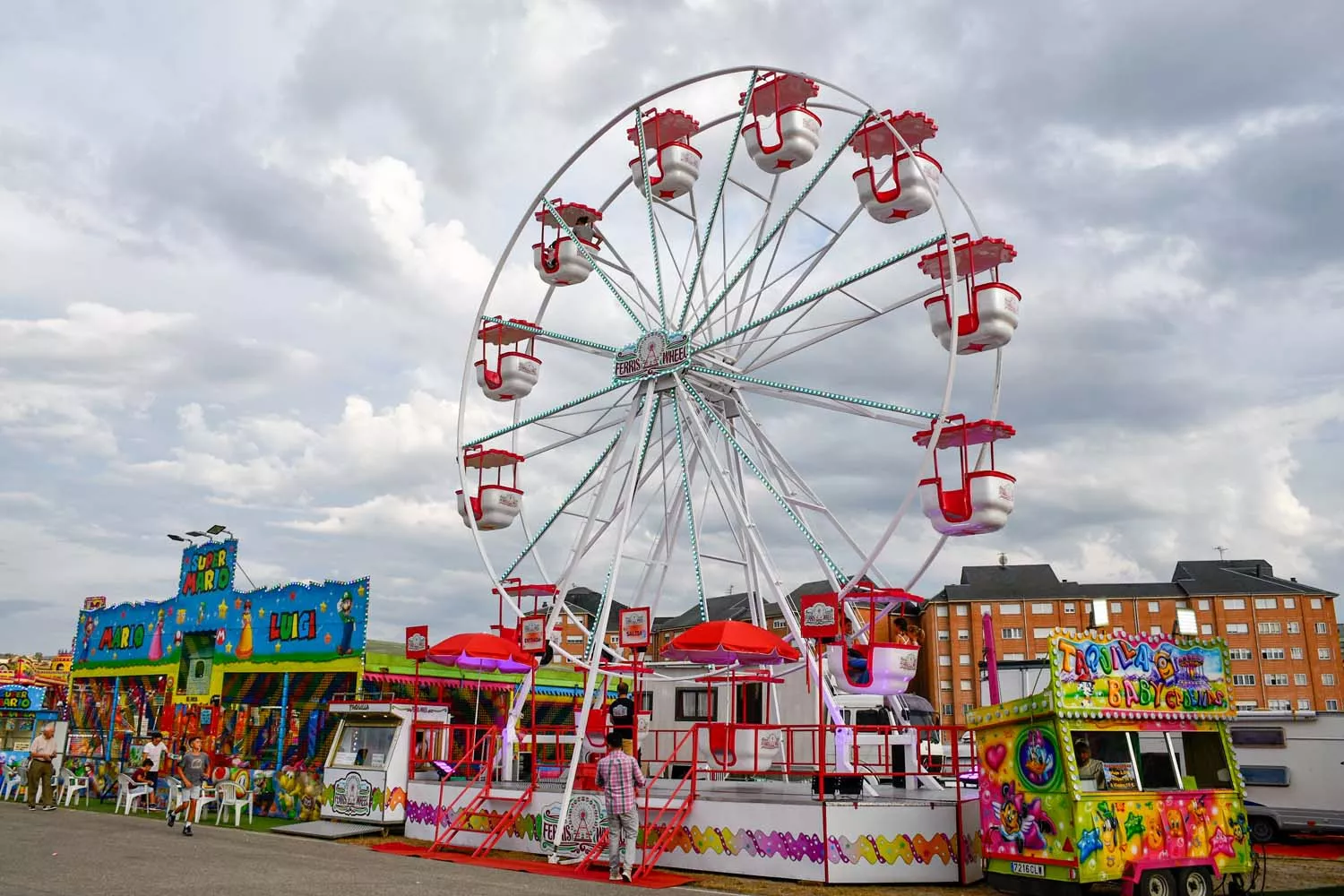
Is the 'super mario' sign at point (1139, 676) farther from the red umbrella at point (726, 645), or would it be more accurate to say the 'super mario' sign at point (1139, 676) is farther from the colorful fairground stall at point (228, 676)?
the colorful fairground stall at point (228, 676)

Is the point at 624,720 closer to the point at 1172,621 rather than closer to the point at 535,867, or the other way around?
the point at 535,867

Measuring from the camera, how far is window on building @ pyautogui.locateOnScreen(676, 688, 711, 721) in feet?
70.3

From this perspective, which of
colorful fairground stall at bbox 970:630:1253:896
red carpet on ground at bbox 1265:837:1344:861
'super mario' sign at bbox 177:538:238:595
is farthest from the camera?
'super mario' sign at bbox 177:538:238:595

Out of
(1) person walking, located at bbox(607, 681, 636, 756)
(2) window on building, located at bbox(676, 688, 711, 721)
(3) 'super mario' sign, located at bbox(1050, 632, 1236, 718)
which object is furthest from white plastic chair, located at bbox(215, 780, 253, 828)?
(3) 'super mario' sign, located at bbox(1050, 632, 1236, 718)

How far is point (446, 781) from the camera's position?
17547mm

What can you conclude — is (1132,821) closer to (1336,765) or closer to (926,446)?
(926,446)

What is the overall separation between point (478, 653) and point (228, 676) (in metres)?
12.5

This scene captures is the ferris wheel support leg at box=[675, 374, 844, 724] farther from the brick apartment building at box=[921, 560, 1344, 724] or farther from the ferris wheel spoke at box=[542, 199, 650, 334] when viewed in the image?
the brick apartment building at box=[921, 560, 1344, 724]

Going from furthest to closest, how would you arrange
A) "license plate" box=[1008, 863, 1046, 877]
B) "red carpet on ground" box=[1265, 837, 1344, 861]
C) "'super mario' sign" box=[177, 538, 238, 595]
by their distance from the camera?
"'super mario' sign" box=[177, 538, 238, 595], "red carpet on ground" box=[1265, 837, 1344, 861], "license plate" box=[1008, 863, 1046, 877]

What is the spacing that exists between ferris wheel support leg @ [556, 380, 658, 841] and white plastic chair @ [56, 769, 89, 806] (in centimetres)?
1255

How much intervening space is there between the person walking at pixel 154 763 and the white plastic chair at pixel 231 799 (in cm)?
238

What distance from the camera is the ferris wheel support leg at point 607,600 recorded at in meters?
15.4

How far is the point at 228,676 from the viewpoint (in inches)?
1132

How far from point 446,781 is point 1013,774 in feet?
31.0
